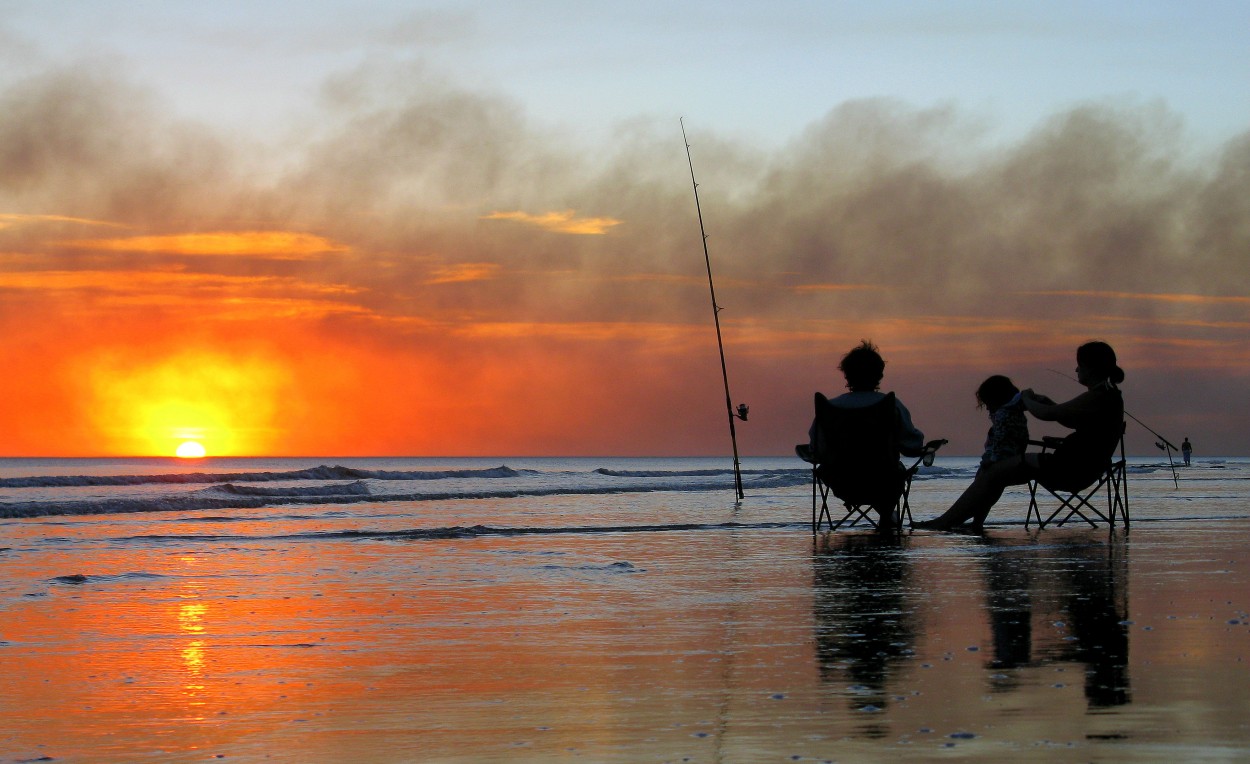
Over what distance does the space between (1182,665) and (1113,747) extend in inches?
47.4

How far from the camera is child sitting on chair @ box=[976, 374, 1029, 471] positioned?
1027cm

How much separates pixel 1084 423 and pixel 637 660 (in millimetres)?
6714

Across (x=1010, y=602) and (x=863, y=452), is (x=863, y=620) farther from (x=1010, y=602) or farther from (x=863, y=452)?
(x=863, y=452)

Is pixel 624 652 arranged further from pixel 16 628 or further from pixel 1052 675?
pixel 16 628

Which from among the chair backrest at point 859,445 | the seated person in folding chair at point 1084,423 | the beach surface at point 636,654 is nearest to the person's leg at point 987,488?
the seated person in folding chair at point 1084,423

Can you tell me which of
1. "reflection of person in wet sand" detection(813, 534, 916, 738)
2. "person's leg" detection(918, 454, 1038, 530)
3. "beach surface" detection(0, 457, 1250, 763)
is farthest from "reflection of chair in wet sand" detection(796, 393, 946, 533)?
"reflection of person in wet sand" detection(813, 534, 916, 738)

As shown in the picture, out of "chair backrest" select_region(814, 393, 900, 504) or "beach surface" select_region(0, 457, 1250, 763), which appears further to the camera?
"chair backrest" select_region(814, 393, 900, 504)

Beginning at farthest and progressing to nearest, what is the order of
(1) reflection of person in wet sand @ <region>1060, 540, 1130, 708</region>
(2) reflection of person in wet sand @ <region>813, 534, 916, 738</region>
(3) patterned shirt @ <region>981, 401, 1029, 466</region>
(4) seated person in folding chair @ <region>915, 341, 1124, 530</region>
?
(3) patterned shirt @ <region>981, 401, 1029, 466</region> → (4) seated person in folding chair @ <region>915, 341, 1124, 530</region> → (2) reflection of person in wet sand @ <region>813, 534, 916, 738</region> → (1) reflection of person in wet sand @ <region>1060, 540, 1130, 708</region>

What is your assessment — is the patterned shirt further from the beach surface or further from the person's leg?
the beach surface

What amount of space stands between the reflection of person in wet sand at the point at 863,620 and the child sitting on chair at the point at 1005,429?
2473mm

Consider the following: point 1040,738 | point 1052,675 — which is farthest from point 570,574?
point 1040,738

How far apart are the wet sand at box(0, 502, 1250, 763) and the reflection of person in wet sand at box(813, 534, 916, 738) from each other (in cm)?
2

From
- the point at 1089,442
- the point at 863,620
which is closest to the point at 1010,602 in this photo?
the point at 863,620

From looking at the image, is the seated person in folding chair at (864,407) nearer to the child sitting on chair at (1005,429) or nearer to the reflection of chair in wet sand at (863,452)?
the reflection of chair in wet sand at (863,452)
